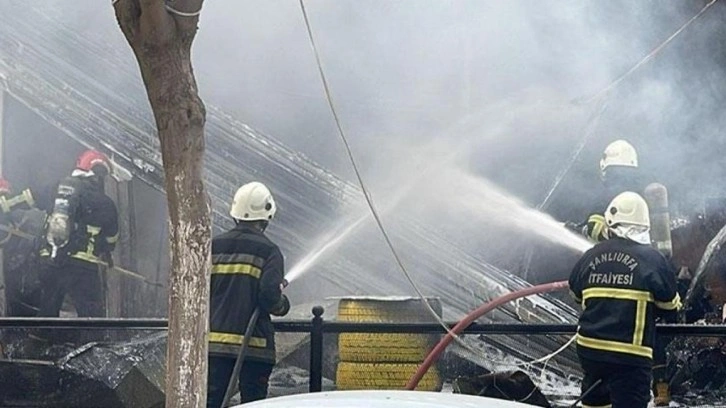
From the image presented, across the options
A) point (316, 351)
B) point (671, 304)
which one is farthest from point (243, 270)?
point (671, 304)

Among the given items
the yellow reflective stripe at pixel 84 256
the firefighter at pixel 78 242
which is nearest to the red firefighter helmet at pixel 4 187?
the firefighter at pixel 78 242

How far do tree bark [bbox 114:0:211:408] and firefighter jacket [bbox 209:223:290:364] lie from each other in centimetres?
170

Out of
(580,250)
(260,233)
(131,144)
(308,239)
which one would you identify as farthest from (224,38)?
(260,233)

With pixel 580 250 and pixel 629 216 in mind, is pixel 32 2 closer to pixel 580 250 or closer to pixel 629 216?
pixel 580 250

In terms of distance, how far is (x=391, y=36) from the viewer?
1052 cm

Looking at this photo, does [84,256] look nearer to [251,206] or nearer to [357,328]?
[251,206]

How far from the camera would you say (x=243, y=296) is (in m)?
5.75

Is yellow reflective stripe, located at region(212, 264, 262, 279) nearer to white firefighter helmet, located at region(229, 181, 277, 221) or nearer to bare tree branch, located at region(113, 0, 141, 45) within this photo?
white firefighter helmet, located at region(229, 181, 277, 221)

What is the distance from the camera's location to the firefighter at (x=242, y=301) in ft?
18.8

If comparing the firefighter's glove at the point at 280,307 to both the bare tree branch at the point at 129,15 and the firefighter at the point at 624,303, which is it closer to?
the firefighter at the point at 624,303

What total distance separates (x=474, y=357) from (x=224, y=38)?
188 inches

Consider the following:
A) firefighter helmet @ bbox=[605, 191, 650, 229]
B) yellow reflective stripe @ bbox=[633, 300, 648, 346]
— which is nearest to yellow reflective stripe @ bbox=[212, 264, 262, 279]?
firefighter helmet @ bbox=[605, 191, 650, 229]

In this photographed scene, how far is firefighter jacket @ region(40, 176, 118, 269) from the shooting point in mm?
8453

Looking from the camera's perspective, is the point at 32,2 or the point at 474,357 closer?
the point at 474,357
